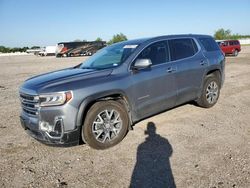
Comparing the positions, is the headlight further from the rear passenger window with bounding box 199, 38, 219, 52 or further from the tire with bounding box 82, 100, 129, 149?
the rear passenger window with bounding box 199, 38, 219, 52

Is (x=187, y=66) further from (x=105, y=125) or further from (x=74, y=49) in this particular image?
(x=74, y=49)

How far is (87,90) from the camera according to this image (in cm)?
397

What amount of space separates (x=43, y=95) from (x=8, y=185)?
1304 millimetres

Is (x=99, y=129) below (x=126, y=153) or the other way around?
the other way around

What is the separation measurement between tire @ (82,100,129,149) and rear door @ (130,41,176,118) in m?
0.39

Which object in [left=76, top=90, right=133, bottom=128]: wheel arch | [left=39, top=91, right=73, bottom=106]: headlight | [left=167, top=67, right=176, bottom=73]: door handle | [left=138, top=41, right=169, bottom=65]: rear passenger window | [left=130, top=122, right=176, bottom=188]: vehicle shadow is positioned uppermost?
[left=138, top=41, right=169, bottom=65]: rear passenger window

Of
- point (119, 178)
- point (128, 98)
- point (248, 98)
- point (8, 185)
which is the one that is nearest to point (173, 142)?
point (128, 98)

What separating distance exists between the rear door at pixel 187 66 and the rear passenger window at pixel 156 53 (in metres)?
0.18

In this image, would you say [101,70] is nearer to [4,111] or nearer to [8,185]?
[8,185]

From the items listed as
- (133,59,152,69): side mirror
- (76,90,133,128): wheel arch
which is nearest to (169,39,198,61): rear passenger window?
(133,59,152,69): side mirror

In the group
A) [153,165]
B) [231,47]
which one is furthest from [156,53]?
[231,47]

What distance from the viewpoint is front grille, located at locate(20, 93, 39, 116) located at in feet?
13.0

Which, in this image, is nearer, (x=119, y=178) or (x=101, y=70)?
(x=119, y=178)

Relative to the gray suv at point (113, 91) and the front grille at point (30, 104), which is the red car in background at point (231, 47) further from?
the front grille at point (30, 104)
